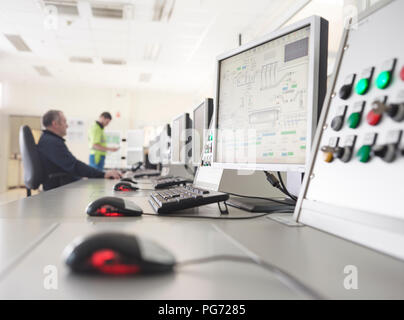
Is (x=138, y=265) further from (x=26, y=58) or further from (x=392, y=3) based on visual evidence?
(x=26, y=58)

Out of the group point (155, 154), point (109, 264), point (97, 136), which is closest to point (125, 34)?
point (97, 136)

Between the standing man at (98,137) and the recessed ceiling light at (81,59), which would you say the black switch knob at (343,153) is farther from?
the recessed ceiling light at (81,59)

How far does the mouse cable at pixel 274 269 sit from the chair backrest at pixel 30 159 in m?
2.53

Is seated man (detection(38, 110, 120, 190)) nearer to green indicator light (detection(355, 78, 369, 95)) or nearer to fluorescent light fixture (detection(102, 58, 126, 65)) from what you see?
green indicator light (detection(355, 78, 369, 95))

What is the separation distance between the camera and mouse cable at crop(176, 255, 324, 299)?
306 mm

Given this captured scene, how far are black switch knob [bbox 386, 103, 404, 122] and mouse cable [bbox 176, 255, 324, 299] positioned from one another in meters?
0.28

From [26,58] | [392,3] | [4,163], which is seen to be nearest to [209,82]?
[26,58]

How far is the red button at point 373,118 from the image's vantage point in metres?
0.49

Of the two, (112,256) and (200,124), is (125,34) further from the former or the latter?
(112,256)

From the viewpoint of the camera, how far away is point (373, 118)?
0.50 m

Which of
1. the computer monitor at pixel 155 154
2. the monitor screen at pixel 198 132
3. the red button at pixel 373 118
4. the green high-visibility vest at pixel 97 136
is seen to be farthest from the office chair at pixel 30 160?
the green high-visibility vest at pixel 97 136

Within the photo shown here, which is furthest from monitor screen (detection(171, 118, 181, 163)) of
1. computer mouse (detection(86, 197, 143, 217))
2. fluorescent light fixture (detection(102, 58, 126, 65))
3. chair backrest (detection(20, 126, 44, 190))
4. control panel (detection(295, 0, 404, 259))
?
fluorescent light fixture (detection(102, 58, 126, 65))

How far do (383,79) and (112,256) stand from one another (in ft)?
1.54
